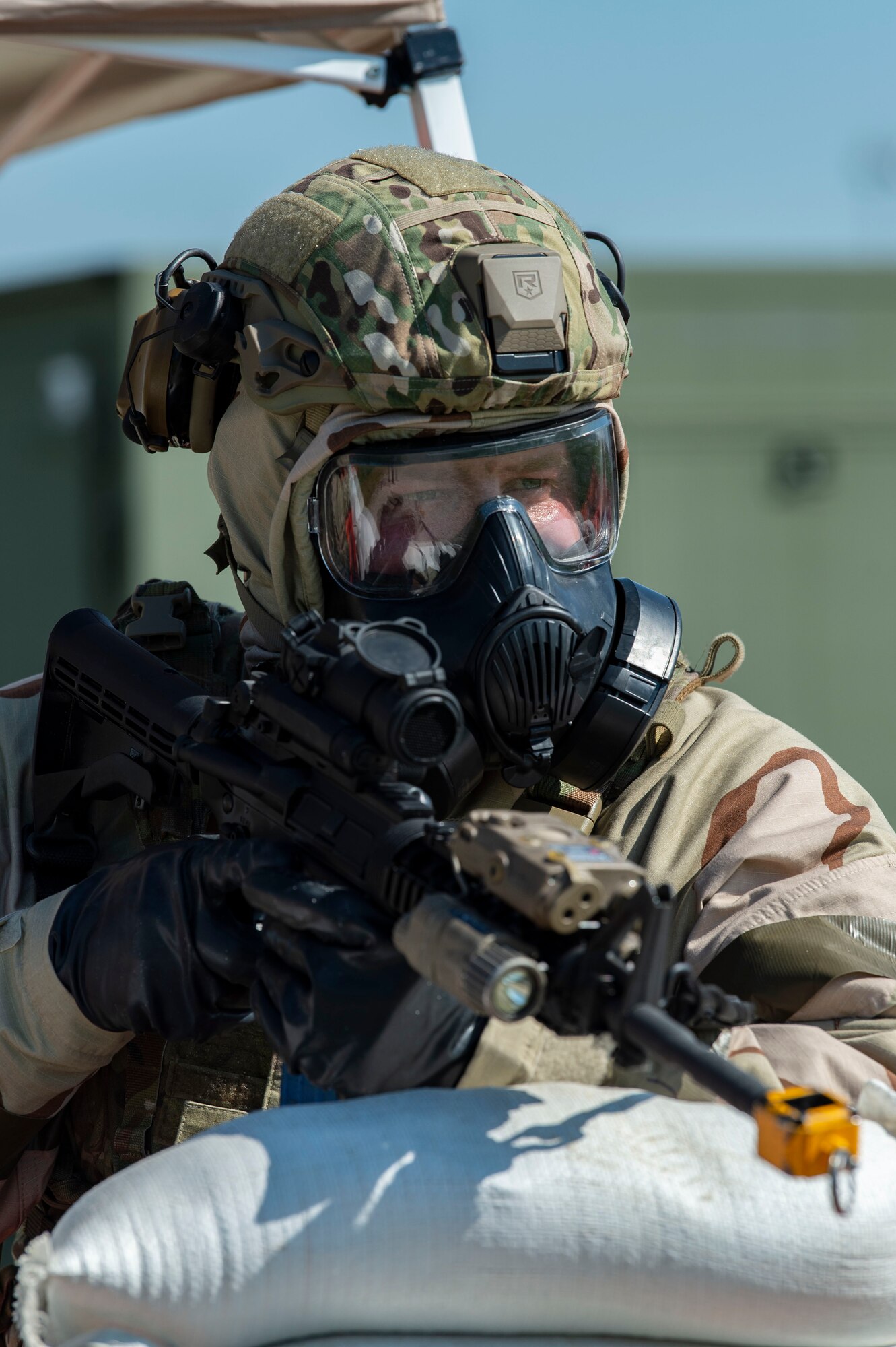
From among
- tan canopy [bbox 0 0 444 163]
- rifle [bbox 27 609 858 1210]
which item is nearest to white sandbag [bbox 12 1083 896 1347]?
rifle [bbox 27 609 858 1210]

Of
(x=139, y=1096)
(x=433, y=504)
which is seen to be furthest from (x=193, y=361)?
(x=139, y=1096)

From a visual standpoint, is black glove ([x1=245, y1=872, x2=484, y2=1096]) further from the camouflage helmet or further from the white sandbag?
the camouflage helmet

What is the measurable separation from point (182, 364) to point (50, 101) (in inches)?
74.9

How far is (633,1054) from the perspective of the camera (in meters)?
1.40

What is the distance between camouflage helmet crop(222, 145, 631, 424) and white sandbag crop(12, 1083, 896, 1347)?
1181 millimetres

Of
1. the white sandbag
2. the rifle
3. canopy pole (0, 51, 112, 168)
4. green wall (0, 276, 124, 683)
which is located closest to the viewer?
the rifle

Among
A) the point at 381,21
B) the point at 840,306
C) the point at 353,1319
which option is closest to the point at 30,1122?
the point at 353,1319

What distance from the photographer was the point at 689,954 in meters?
2.05

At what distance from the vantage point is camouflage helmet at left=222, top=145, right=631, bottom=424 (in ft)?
7.31

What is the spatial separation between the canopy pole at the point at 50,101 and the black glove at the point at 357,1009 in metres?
2.97

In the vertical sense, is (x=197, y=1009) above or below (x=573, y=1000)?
below

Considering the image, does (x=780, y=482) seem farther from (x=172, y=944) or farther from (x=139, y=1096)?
(x=172, y=944)

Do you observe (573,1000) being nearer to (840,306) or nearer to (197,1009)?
(197,1009)

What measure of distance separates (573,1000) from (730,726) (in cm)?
105
